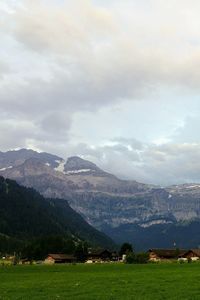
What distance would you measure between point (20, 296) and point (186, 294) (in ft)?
42.3

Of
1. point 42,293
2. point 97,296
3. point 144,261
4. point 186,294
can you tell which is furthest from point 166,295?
point 144,261

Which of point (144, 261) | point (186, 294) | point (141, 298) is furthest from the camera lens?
point (144, 261)

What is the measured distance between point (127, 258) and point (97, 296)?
422ft

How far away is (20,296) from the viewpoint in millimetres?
38875

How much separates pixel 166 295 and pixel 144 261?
124m

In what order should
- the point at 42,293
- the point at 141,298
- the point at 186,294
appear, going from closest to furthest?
1. the point at 141,298
2. the point at 186,294
3. the point at 42,293

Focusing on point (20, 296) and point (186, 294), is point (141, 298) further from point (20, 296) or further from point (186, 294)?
point (20, 296)

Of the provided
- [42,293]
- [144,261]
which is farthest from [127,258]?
[42,293]

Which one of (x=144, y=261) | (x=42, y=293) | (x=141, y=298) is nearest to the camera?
(x=141, y=298)

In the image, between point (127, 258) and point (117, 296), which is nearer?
point (117, 296)

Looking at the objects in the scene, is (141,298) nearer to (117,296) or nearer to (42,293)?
(117,296)

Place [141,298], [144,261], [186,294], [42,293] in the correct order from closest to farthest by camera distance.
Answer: [141,298] < [186,294] < [42,293] < [144,261]

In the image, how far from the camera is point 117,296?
36938 mm

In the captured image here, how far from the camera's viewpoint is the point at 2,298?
37250 millimetres
